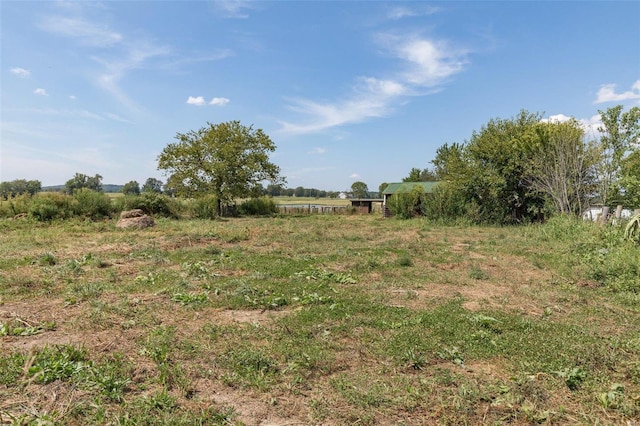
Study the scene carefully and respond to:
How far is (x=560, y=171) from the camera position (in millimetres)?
15906

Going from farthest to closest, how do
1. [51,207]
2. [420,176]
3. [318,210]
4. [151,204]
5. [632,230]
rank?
[420,176], [318,210], [151,204], [51,207], [632,230]

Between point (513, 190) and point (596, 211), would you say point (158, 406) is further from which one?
point (513, 190)

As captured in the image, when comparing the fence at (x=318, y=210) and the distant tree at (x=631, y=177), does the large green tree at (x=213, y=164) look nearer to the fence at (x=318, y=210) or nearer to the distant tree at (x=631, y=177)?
the fence at (x=318, y=210)

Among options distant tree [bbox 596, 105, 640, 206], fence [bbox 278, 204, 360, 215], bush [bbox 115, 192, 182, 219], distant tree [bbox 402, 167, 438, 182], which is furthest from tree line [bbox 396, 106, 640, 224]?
distant tree [bbox 402, 167, 438, 182]

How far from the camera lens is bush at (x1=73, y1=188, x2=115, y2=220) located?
725 inches

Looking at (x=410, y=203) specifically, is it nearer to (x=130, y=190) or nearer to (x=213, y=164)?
(x=213, y=164)

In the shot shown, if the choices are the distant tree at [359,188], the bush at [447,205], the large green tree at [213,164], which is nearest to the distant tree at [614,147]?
the bush at [447,205]

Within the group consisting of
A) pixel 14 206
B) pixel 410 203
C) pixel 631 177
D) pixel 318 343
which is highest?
pixel 631 177

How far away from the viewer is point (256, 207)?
29750 mm

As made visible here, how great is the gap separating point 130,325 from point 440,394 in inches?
145

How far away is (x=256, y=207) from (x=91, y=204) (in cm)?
1302

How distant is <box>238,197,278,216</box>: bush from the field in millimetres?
21269

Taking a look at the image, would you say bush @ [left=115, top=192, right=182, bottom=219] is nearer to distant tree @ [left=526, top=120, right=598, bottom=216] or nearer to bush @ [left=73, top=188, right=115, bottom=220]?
bush @ [left=73, top=188, right=115, bottom=220]

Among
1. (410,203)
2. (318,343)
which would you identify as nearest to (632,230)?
(318,343)
